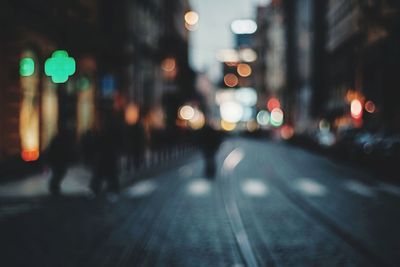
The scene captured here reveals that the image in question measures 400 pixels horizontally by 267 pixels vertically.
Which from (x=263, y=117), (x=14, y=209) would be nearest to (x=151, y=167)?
(x=14, y=209)

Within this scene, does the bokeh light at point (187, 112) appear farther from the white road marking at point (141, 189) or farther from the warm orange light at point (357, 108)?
the white road marking at point (141, 189)

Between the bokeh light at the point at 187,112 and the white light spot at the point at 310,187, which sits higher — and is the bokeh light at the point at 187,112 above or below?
above

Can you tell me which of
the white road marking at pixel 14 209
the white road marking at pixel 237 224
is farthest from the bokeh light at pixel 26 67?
the white road marking at pixel 14 209

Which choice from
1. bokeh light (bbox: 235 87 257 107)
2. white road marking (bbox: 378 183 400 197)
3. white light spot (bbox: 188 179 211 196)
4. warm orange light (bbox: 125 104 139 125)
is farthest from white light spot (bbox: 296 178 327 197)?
bokeh light (bbox: 235 87 257 107)

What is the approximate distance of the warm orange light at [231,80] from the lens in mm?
195500

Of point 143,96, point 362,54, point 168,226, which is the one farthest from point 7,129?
point 362,54

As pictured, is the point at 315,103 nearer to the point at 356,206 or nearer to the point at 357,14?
the point at 357,14

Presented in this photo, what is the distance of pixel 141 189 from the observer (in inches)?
931

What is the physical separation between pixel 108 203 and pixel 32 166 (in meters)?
11.3

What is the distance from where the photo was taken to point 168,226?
14062 mm

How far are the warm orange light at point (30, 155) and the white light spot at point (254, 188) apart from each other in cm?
758

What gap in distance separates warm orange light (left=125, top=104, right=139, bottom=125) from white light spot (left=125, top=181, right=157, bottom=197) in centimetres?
2537

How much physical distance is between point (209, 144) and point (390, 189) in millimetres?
7322

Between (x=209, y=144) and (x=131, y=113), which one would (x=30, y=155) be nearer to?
(x=209, y=144)
